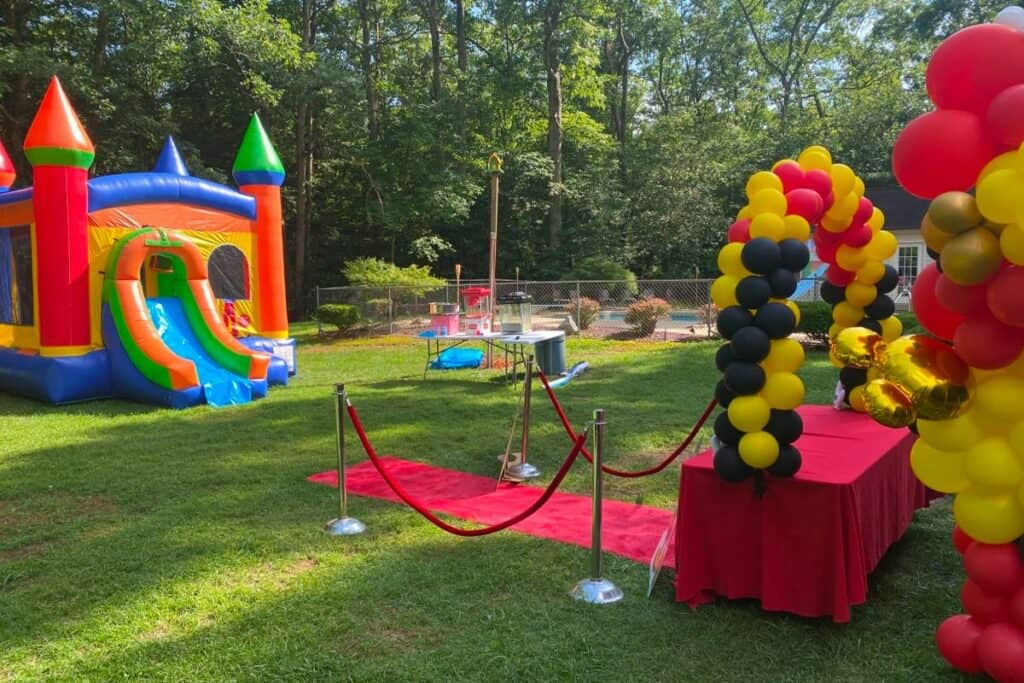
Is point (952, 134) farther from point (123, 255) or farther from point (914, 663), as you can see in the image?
point (123, 255)

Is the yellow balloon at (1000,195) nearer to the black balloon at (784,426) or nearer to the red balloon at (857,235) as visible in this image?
the black balloon at (784,426)

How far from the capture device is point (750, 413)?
3795 millimetres

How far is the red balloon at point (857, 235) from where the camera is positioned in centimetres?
535

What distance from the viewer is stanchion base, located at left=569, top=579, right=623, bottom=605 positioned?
402cm

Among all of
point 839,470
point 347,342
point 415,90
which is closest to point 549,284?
point 347,342

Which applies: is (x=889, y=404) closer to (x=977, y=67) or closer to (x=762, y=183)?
(x=977, y=67)

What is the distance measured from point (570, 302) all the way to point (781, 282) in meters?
15.5

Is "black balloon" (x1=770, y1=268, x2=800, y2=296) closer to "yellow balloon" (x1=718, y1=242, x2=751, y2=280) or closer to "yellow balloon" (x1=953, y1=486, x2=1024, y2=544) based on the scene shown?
"yellow balloon" (x1=718, y1=242, x2=751, y2=280)

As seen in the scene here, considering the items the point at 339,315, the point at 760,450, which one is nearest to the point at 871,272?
the point at 760,450

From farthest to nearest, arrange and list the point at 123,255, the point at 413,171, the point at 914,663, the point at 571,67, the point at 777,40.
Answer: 1. the point at 777,40
2. the point at 571,67
3. the point at 413,171
4. the point at 123,255
5. the point at 914,663

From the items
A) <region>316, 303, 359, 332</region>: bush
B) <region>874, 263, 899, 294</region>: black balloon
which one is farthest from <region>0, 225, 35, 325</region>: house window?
<region>874, 263, 899, 294</region>: black balloon

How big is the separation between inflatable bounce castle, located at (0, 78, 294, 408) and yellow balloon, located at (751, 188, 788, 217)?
812 centimetres

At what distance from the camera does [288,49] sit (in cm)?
2086

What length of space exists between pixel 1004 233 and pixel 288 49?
70.6 feet
